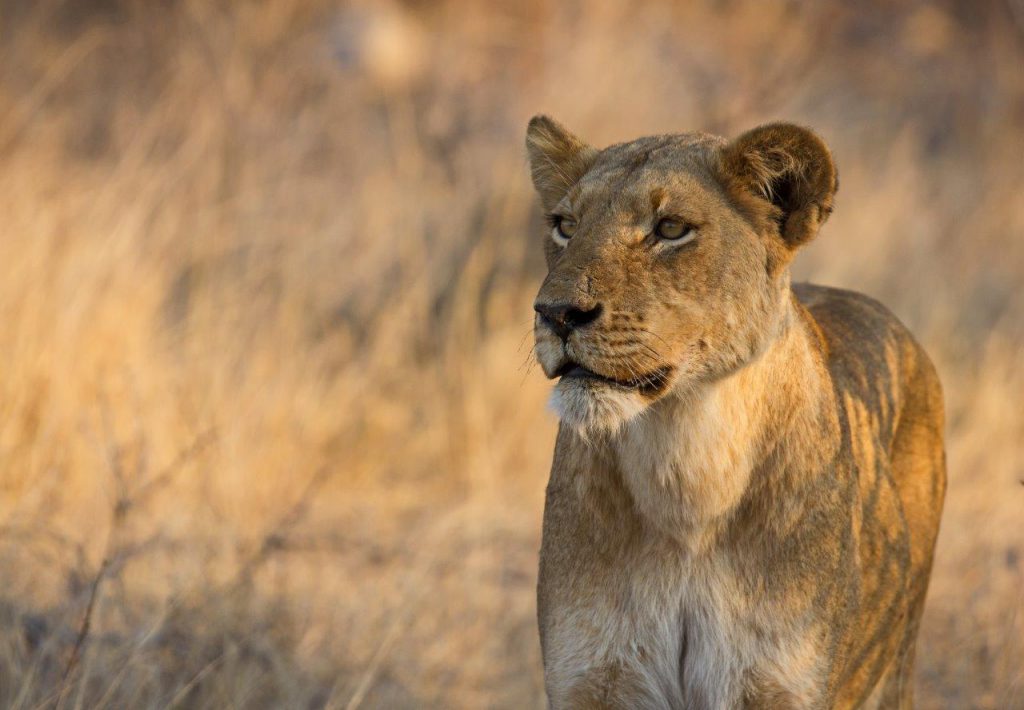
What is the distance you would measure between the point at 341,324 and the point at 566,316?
Answer: 513 centimetres

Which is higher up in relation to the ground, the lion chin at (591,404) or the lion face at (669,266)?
the lion face at (669,266)

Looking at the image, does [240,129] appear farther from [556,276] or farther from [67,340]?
[556,276]

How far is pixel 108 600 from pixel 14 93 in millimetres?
3598

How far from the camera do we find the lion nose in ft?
9.50

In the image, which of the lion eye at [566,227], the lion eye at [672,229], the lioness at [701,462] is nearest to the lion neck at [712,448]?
the lioness at [701,462]

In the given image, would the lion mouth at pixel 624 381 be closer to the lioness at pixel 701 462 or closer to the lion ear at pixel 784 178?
the lioness at pixel 701 462

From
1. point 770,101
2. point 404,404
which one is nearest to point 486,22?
point 770,101

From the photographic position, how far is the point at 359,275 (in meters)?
8.18

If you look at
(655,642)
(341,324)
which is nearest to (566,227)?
(655,642)

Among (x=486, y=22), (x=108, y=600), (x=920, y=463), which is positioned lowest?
(x=108, y=600)

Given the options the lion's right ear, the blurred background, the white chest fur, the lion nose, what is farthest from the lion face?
the blurred background

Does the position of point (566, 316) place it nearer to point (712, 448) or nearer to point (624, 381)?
point (624, 381)

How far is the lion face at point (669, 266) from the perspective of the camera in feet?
9.62

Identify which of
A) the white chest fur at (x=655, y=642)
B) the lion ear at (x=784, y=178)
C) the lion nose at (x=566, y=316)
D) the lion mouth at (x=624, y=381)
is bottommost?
the white chest fur at (x=655, y=642)
